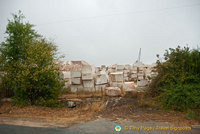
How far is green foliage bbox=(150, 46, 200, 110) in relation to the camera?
790cm

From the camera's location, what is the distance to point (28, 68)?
9.17m

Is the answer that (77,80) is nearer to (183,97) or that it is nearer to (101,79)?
(101,79)

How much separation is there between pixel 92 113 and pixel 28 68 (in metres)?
4.88

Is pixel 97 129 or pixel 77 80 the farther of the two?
pixel 77 80

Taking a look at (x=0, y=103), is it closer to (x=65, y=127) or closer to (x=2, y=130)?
(x=2, y=130)

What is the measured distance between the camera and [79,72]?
13438 mm

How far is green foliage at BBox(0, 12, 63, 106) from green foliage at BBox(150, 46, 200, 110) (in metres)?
6.98

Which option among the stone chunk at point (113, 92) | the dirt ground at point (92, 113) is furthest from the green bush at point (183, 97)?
the stone chunk at point (113, 92)

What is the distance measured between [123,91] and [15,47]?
354 inches

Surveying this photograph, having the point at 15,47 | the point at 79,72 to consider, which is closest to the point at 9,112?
the point at 15,47

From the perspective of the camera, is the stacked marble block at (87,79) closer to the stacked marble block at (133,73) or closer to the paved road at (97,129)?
the paved road at (97,129)

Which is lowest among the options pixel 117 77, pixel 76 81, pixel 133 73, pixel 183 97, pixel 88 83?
pixel 183 97

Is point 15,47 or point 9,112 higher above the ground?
point 15,47

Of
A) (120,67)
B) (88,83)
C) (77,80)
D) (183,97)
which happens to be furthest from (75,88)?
(120,67)
